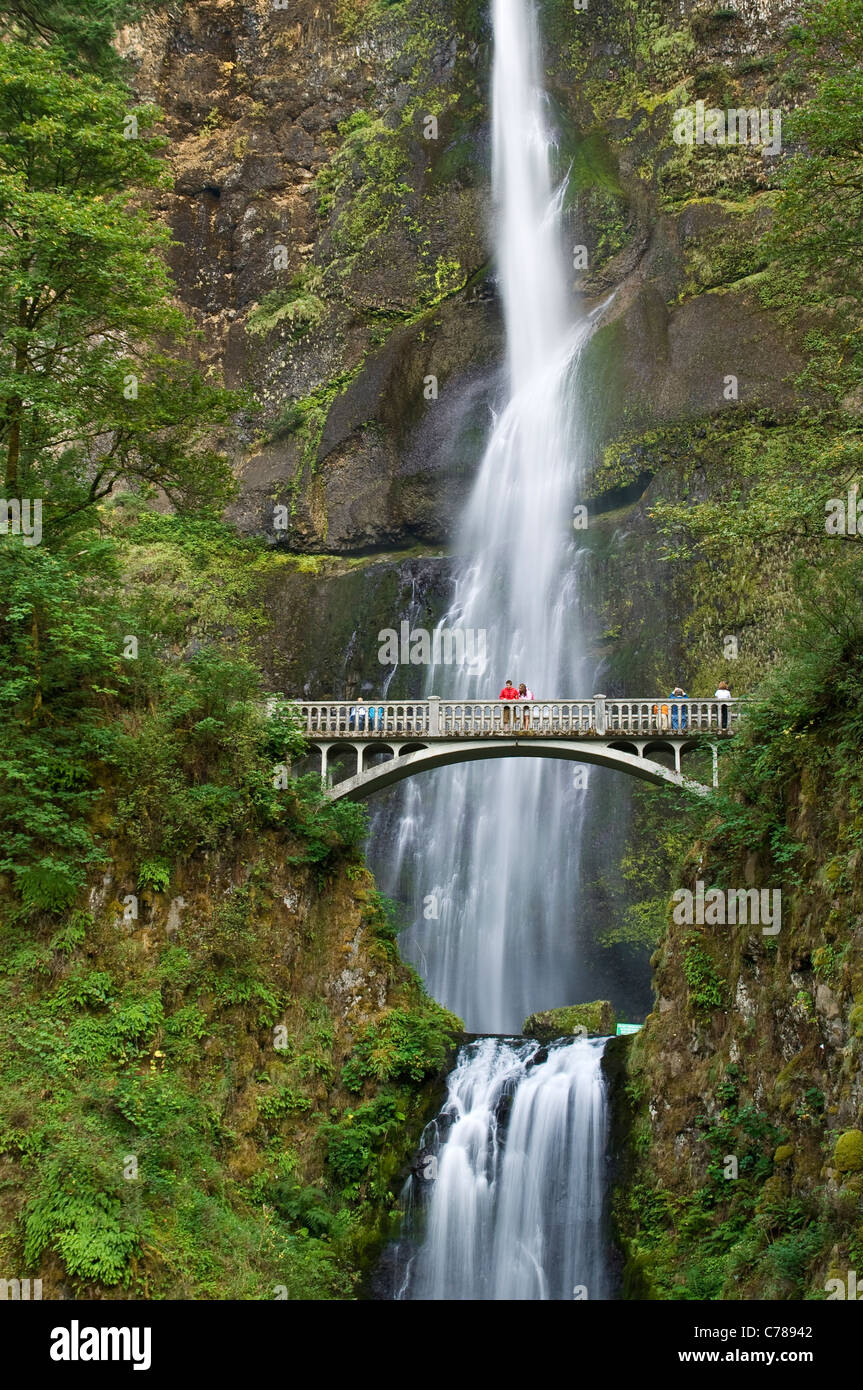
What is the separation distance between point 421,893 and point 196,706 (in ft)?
45.0

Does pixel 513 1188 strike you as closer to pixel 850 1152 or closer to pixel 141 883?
pixel 141 883

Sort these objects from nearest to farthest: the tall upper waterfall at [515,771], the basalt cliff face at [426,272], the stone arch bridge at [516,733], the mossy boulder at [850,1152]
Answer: the mossy boulder at [850,1152]
the stone arch bridge at [516,733]
the tall upper waterfall at [515,771]
the basalt cliff face at [426,272]

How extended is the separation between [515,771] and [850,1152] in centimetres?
2129

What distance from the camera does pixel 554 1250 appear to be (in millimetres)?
19328

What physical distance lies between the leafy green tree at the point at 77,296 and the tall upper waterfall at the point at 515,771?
598 inches

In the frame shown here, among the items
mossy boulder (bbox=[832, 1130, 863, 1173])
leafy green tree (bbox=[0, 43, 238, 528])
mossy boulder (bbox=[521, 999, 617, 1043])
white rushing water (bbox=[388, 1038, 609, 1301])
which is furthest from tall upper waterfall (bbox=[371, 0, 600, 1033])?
mossy boulder (bbox=[832, 1130, 863, 1173])

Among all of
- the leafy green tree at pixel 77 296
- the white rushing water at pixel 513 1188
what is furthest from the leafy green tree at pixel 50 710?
the white rushing water at pixel 513 1188

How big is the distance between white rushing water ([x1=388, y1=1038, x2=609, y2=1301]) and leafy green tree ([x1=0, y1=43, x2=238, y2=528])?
1154cm

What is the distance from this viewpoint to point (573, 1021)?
2728cm

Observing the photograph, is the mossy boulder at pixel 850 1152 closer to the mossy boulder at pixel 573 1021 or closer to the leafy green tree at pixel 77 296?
the leafy green tree at pixel 77 296

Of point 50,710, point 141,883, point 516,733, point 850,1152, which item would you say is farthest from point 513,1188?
point 50,710

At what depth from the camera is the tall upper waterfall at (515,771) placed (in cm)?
3178

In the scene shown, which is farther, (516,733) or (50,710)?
(516,733)

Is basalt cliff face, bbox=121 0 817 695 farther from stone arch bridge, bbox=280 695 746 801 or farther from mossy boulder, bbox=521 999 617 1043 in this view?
mossy boulder, bbox=521 999 617 1043
